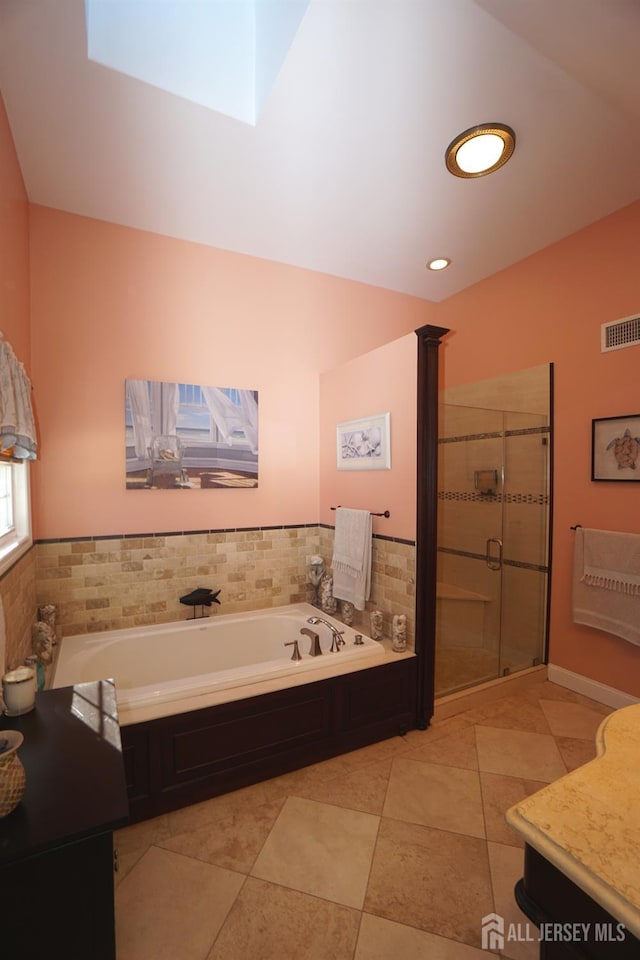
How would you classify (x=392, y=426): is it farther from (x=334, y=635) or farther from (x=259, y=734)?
(x=259, y=734)

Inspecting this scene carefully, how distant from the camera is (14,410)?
1.57 meters

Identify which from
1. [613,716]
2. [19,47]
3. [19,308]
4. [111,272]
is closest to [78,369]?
[19,308]

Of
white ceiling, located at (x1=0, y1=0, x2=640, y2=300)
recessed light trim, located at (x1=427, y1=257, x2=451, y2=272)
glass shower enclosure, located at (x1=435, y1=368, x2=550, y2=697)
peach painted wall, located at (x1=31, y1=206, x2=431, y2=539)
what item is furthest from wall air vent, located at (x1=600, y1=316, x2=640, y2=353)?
peach painted wall, located at (x1=31, y1=206, x2=431, y2=539)

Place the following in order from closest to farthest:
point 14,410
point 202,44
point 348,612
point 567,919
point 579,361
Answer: point 567,919 < point 14,410 < point 202,44 < point 579,361 < point 348,612

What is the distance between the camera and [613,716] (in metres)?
1.06

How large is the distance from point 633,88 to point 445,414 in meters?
1.95

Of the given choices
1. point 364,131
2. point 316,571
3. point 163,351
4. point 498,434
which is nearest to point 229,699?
point 316,571

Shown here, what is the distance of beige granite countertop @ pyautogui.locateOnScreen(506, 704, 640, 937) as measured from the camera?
1.99ft

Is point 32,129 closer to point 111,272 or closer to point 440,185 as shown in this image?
point 111,272

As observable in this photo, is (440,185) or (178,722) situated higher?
(440,185)

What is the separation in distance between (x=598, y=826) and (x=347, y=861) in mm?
1328

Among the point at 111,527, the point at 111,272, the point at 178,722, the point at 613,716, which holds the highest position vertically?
the point at 111,272

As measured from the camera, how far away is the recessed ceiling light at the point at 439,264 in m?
3.08

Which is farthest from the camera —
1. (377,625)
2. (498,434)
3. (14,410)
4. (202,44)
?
(498,434)
